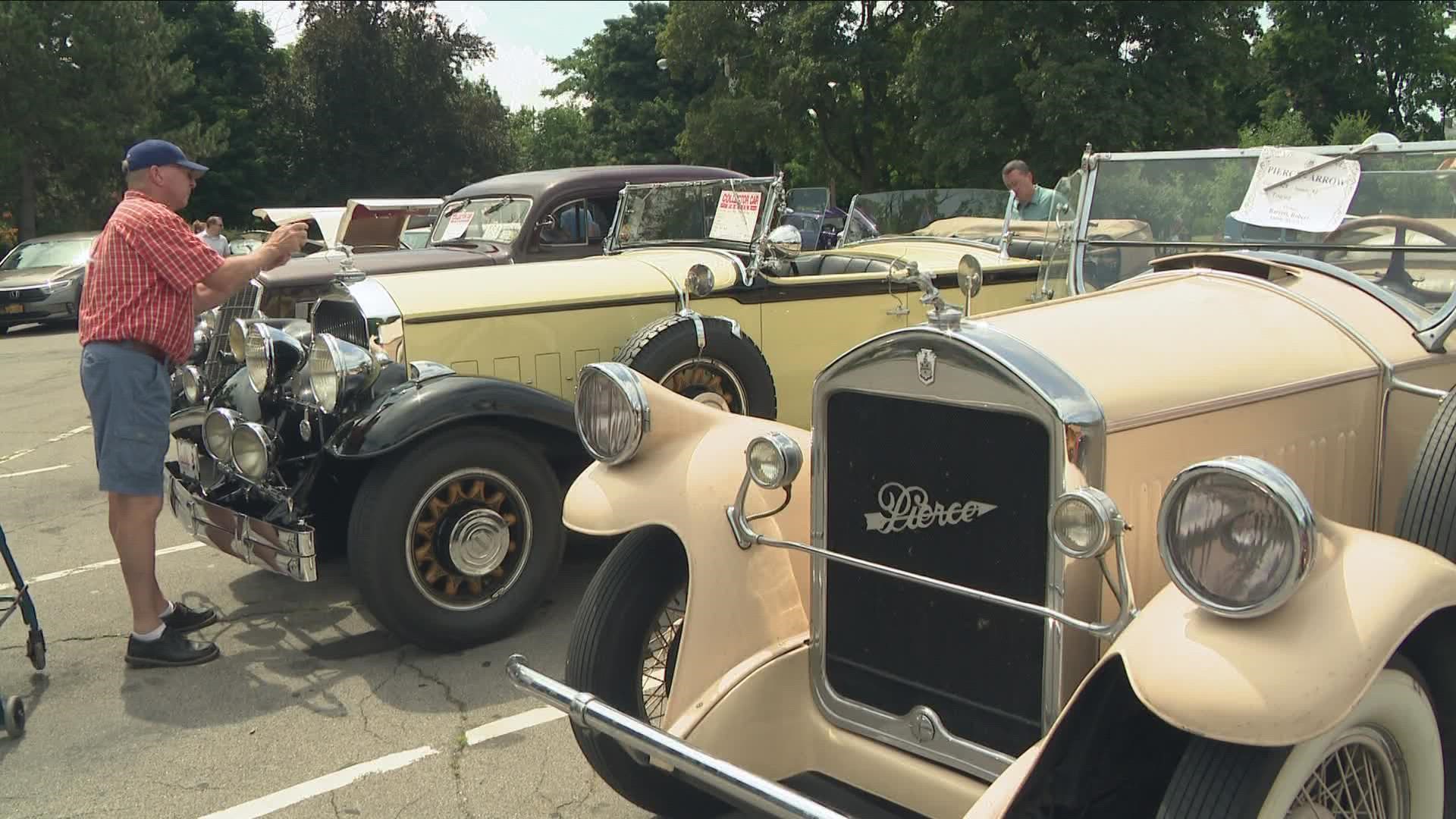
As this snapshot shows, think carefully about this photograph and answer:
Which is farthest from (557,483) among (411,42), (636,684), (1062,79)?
(411,42)

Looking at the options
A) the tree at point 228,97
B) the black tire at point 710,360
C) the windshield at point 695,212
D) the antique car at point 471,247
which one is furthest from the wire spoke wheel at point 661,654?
the tree at point 228,97

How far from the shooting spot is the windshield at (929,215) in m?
7.04

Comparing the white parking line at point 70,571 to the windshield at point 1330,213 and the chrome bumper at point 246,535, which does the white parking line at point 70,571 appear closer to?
the chrome bumper at point 246,535

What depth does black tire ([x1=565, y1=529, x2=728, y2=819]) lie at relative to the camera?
2.70 metres

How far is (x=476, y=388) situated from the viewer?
419 centimetres

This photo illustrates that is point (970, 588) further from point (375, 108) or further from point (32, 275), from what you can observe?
point (375, 108)

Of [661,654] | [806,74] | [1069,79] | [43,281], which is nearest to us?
[661,654]

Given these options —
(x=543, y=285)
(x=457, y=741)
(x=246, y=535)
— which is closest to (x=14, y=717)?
(x=246, y=535)

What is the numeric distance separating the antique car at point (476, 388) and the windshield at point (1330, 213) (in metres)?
0.76

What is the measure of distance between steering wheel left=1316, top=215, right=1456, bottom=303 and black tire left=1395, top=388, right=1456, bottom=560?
0.72 metres

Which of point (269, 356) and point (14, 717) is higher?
point (269, 356)

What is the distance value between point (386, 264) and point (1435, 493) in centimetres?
564

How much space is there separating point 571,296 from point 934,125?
1734cm

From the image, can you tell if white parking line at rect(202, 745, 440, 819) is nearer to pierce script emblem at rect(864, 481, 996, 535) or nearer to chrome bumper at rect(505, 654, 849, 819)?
chrome bumper at rect(505, 654, 849, 819)
